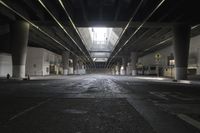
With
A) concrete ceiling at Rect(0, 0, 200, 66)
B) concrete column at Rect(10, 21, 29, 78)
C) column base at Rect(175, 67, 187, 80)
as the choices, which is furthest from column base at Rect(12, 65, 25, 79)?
column base at Rect(175, 67, 187, 80)

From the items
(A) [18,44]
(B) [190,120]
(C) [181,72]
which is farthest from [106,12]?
(B) [190,120]

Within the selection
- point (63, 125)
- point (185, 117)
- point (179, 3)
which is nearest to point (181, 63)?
point (179, 3)

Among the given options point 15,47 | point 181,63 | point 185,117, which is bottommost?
point 185,117

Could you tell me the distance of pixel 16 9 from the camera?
2988 cm

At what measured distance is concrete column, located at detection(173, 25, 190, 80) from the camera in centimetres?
3647

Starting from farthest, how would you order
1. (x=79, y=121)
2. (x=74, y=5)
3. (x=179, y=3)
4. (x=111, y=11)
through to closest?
(x=111, y=11)
(x=74, y=5)
(x=179, y=3)
(x=79, y=121)

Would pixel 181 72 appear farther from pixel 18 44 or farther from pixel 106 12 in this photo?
pixel 18 44

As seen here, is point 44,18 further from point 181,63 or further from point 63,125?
point 63,125

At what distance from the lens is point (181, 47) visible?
120 feet

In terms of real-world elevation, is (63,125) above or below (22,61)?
below

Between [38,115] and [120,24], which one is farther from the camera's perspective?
[120,24]

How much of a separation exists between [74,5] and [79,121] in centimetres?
2774

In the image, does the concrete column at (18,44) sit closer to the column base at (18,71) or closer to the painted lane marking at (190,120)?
the column base at (18,71)

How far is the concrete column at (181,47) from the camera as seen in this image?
120 feet
